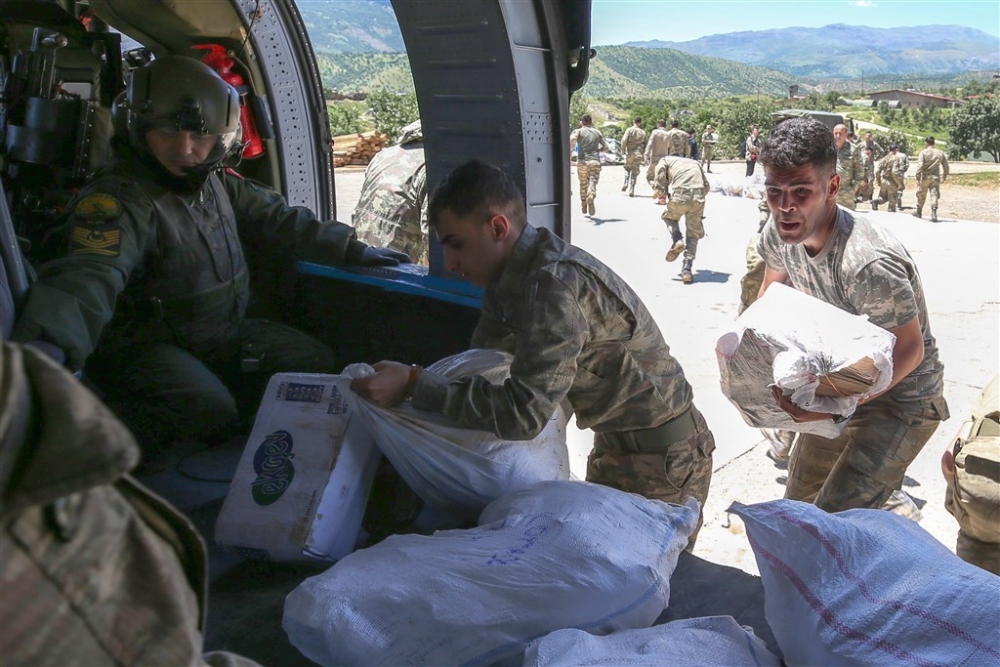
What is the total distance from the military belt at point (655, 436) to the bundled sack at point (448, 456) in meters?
0.43

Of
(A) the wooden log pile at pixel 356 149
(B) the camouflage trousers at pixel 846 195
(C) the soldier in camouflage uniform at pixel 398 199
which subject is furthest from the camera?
(A) the wooden log pile at pixel 356 149

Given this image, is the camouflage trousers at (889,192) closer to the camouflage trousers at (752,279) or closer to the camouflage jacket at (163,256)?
the camouflage trousers at (752,279)

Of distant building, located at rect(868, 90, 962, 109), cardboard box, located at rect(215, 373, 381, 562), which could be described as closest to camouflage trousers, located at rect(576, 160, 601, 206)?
cardboard box, located at rect(215, 373, 381, 562)

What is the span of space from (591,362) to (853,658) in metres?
1.03

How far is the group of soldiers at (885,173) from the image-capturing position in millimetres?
12188

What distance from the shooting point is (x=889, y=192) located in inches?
613

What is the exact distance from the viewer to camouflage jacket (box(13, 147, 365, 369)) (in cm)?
222

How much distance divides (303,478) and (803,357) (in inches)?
52.5

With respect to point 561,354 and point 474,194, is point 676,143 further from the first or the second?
point 561,354

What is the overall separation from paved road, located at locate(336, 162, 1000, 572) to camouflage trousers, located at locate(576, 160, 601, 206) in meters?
0.39

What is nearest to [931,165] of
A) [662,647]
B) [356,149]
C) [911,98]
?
[356,149]

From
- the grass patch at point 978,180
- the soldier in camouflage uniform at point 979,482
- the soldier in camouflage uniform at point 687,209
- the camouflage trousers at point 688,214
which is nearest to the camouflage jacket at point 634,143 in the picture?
the soldier in camouflage uniform at point 687,209

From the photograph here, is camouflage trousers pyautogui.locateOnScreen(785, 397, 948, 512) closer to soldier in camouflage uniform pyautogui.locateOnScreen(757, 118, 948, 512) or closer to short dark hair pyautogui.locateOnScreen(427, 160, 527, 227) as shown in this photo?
soldier in camouflage uniform pyautogui.locateOnScreen(757, 118, 948, 512)

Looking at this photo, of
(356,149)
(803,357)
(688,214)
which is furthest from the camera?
(356,149)
